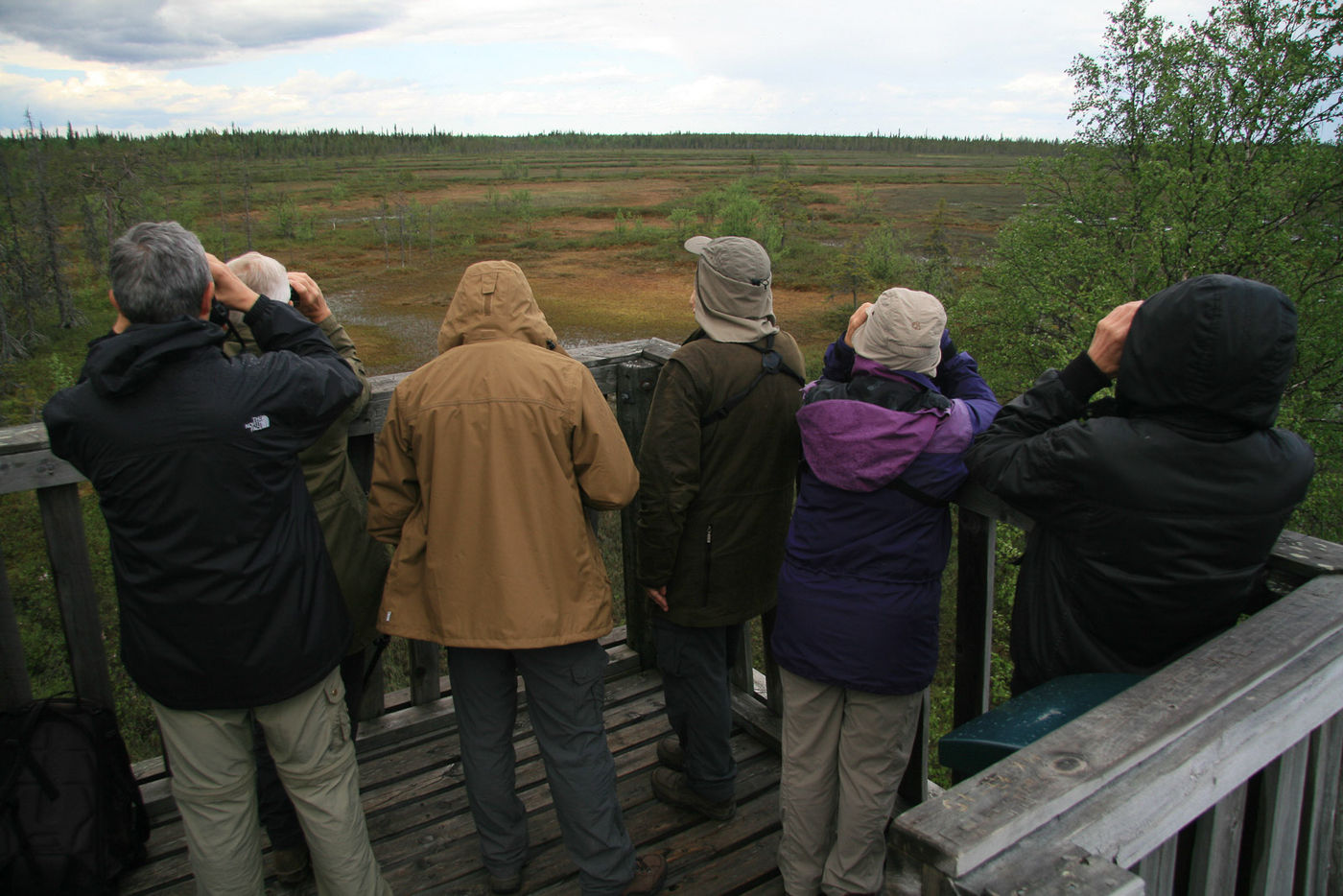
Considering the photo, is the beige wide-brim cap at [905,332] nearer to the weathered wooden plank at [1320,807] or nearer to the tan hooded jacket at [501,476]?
the tan hooded jacket at [501,476]

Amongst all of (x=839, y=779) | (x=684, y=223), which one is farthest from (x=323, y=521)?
(x=684, y=223)

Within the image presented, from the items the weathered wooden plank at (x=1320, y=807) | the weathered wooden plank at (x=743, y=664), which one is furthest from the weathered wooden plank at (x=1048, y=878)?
the weathered wooden plank at (x=743, y=664)

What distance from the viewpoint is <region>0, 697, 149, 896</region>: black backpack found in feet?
7.35

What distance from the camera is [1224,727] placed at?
1.28 m

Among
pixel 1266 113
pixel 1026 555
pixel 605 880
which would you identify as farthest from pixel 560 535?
pixel 1266 113

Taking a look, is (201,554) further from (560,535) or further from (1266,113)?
(1266,113)

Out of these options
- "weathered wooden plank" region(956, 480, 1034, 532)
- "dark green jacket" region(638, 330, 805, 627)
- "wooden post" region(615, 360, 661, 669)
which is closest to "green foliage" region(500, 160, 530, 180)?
"wooden post" region(615, 360, 661, 669)

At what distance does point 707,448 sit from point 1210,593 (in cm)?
131

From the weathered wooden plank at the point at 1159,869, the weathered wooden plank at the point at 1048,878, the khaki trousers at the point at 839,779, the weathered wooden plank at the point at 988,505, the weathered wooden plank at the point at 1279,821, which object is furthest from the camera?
the khaki trousers at the point at 839,779

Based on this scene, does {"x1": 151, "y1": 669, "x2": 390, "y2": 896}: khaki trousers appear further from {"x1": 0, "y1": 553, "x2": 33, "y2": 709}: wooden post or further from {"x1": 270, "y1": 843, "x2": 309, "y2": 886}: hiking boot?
{"x1": 0, "y1": 553, "x2": 33, "y2": 709}: wooden post

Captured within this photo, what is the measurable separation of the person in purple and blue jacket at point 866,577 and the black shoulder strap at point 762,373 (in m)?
0.17

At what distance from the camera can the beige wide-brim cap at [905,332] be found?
2146mm

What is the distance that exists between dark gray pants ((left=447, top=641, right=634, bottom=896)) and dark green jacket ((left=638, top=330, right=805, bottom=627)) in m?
0.36

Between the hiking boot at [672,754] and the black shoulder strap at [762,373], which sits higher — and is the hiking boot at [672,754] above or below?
below
